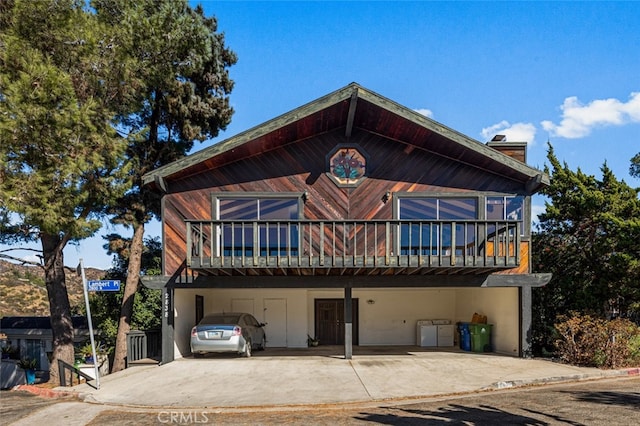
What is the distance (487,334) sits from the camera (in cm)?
1509

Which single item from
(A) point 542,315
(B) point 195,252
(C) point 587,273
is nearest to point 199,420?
(B) point 195,252

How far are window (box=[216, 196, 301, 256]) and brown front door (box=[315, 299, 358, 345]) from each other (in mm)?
4676

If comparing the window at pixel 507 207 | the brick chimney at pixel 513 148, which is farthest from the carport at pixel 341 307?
the brick chimney at pixel 513 148

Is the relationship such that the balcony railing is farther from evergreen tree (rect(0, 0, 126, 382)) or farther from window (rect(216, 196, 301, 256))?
evergreen tree (rect(0, 0, 126, 382))

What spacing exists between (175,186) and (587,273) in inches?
511

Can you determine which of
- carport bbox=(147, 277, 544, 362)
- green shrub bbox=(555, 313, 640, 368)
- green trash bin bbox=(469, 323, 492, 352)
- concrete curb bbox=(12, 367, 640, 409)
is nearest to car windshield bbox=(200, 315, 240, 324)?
carport bbox=(147, 277, 544, 362)

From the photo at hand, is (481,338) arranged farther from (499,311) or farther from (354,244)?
(354,244)

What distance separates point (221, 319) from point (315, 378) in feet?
14.7

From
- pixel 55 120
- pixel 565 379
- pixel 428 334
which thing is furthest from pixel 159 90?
pixel 565 379

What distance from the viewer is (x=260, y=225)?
1347cm

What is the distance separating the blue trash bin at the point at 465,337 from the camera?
15425 millimetres

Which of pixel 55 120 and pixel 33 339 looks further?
pixel 33 339

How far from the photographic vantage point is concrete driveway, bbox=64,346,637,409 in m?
9.02

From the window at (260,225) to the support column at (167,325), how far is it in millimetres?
2032
